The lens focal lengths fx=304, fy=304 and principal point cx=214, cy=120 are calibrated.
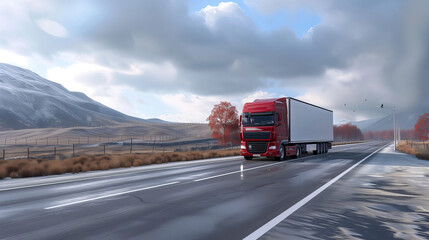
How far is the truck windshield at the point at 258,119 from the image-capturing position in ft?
65.3

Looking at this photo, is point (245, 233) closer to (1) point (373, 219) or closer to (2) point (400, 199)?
(1) point (373, 219)

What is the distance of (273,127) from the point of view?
64.4ft

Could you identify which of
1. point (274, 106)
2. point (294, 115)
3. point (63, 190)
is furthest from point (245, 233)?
point (294, 115)


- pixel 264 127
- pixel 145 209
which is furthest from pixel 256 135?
pixel 145 209

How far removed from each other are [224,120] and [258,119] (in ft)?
131

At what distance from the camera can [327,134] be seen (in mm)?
31938

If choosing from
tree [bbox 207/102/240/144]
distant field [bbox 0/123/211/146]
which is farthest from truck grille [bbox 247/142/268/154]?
distant field [bbox 0/123/211/146]

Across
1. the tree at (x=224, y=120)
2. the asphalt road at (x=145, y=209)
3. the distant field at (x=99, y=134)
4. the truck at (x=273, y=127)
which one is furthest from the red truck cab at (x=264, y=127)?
the distant field at (x=99, y=134)

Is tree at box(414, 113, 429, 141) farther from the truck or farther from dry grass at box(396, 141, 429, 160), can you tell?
the truck

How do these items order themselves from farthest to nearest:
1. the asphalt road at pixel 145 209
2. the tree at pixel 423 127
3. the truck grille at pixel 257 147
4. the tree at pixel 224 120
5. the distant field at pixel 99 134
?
1. the distant field at pixel 99 134
2. the tree at pixel 423 127
3. the tree at pixel 224 120
4. the truck grille at pixel 257 147
5. the asphalt road at pixel 145 209

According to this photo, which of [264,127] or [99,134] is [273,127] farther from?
[99,134]

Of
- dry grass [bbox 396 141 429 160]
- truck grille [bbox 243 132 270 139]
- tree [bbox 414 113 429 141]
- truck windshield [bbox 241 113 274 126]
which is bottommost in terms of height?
dry grass [bbox 396 141 429 160]

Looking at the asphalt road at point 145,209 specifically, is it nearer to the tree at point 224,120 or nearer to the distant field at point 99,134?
the tree at point 224,120

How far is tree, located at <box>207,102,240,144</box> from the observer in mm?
60375
